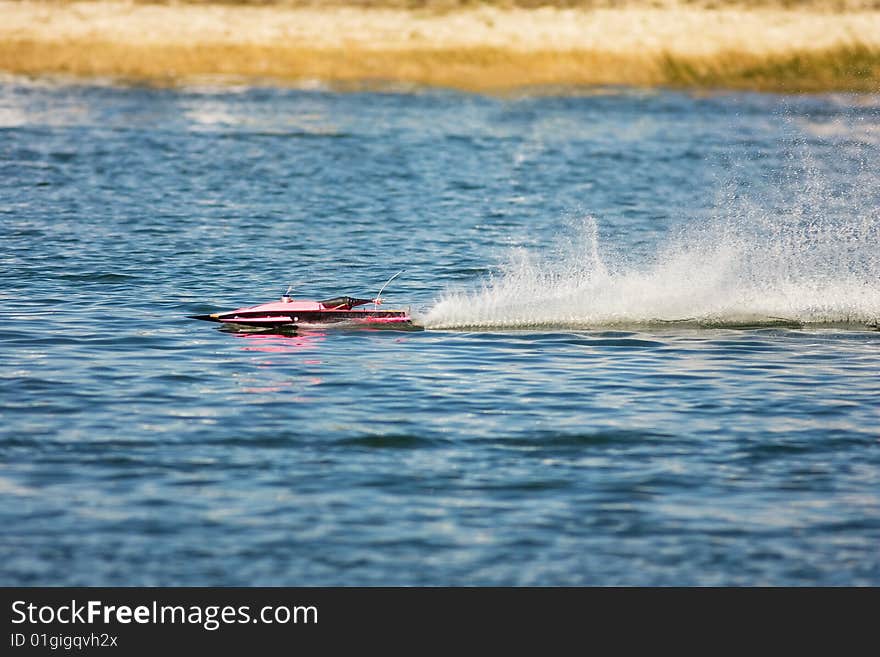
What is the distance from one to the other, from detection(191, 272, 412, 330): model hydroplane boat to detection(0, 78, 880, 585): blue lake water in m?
0.27

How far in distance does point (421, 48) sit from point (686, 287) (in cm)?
5134

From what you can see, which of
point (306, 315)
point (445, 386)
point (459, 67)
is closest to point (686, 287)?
point (306, 315)

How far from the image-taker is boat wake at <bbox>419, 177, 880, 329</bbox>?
22.0m

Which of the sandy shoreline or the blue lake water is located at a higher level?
the sandy shoreline

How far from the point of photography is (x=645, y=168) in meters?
44.1

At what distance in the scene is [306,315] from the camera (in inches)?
803

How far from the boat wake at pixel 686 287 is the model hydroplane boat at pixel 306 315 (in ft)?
2.88

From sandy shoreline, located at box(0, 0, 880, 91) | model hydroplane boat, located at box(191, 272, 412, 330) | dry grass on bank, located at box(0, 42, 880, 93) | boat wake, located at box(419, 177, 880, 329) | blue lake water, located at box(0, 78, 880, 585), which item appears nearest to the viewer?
blue lake water, located at box(0, 78, 880, 585)

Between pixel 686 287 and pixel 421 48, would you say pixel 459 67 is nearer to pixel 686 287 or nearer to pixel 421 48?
pixel 421 48

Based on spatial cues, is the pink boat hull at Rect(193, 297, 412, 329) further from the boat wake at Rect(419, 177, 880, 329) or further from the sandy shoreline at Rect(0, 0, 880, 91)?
the sandy shoreline at Rect(0, 0, 880, 91)

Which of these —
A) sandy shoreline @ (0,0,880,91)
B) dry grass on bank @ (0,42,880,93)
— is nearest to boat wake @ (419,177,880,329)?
dry grass on bank @ (0,42,880,93)

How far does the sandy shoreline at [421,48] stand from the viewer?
72125mm
